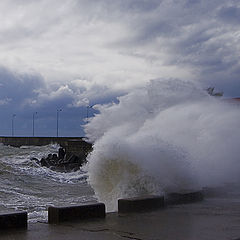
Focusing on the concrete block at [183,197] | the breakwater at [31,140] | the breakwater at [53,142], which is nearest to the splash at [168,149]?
the concrete block at [183,197]

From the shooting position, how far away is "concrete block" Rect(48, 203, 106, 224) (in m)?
5.50

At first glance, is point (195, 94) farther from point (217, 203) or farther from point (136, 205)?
point (136, 205)

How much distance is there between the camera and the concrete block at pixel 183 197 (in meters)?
7.16

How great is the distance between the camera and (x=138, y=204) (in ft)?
20.9

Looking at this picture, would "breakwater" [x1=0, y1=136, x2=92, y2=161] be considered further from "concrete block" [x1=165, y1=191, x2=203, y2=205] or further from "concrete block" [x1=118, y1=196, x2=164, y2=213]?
"concrete block" [x1=118, y1=196, x2=164, y2=213]

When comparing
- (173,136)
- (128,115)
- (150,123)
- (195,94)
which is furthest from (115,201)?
(195,94)

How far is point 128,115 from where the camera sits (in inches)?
521

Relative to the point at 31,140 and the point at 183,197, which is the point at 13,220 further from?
the point at 31,140

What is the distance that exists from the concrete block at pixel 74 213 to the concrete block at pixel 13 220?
45 centimetres

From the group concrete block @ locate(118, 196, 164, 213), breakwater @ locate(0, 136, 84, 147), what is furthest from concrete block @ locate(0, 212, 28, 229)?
breakwater @ locate(0, 136, 84, 147)

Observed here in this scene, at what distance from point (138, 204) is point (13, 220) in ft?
6.34

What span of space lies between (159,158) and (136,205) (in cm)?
171

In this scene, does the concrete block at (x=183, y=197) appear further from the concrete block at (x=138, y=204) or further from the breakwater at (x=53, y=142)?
the breakwater at (x=53, y=142)

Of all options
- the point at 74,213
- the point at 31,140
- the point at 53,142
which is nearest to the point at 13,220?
the point at 74,213
